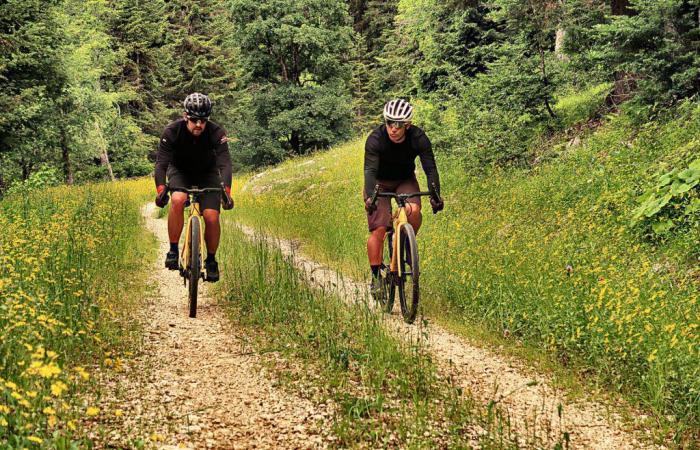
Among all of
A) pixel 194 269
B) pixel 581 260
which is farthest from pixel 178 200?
pixel 581 260

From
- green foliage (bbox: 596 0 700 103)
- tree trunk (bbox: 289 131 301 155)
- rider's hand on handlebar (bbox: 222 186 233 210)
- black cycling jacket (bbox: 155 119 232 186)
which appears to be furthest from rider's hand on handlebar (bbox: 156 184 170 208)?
tree trunk (bbox: 289 131 301 155)

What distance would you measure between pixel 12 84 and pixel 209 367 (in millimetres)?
12006

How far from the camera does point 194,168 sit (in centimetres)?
732

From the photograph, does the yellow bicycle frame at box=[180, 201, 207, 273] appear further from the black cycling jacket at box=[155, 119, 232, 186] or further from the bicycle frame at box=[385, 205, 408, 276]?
the bicycle frame at box=[385, 205, 408, 276]

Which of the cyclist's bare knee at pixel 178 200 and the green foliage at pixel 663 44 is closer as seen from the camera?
the cyclist's bare knee at pixel 178 200

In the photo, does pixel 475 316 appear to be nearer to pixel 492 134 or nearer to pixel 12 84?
pixel 492 134

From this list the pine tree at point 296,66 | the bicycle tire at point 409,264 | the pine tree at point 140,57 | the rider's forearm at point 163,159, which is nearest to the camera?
the bicycle tire at point 409,264

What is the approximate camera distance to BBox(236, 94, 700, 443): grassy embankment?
462 cm

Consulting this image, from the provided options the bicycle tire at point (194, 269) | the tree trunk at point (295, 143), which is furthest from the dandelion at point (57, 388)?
the tree trunk at point (295, 143)

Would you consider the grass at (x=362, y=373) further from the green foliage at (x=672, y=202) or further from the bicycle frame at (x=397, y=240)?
the green foliage at (x=672, y=202)

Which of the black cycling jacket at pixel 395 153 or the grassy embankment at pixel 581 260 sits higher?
the black cycling jacket at pixel 395 153

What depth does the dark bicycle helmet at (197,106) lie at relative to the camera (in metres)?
6.59

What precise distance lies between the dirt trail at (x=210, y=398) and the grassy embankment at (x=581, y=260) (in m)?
2.46

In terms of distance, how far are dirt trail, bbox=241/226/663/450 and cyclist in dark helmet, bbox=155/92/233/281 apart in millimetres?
2683
